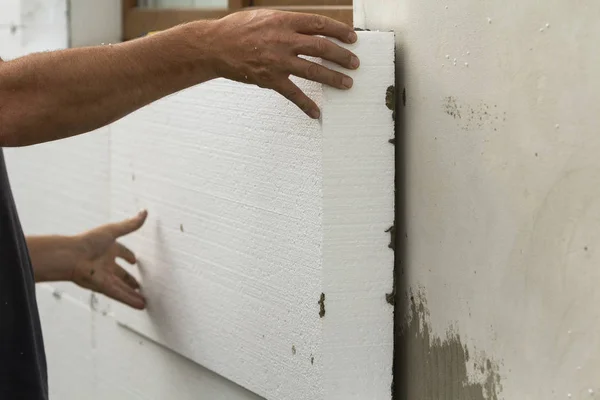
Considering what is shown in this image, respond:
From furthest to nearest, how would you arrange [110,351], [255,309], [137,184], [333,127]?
[110,351] → [137,184] → [255,309] → [333,127]

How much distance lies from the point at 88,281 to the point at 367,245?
806mm

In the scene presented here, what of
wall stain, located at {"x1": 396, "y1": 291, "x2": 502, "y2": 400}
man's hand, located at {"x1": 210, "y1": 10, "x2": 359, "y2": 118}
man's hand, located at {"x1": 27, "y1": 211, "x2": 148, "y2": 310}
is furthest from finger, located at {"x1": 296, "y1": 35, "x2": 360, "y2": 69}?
man's hand, located at {"x1": 27, "y1": 211, "x2": 148, "y2": 310}

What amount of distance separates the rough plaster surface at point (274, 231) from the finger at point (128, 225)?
2 cm

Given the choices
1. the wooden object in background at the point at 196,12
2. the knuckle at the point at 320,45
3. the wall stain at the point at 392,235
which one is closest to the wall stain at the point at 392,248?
the wall stain at the point at 392,235

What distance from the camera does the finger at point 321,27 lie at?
112 cm

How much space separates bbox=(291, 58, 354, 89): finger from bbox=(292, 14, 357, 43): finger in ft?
0.14

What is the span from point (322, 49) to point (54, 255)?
91 cm

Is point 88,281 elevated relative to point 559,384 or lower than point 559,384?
lower

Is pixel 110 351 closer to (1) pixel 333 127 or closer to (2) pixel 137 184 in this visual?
(2) pixel 137 184

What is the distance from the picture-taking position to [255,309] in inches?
55.7

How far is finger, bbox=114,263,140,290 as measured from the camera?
1784 mm

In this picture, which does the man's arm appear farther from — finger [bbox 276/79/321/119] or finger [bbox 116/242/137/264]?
finger [bbox 116/242/137/264]

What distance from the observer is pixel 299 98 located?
1.17 metres

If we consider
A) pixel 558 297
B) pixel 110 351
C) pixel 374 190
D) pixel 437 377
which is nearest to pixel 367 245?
pixel 374 190
